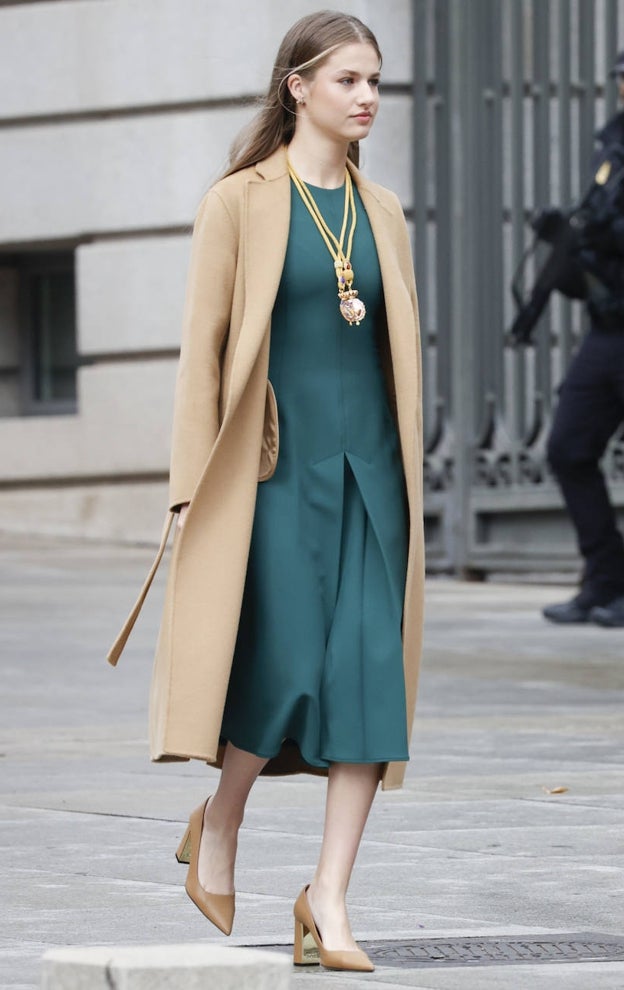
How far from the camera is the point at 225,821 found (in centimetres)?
438

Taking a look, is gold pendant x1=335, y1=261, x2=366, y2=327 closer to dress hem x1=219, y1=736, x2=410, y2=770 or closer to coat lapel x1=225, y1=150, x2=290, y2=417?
coat lapel x1=225, y1=150, x2=290, y2=417

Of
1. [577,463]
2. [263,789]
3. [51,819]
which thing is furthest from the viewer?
[577,463]

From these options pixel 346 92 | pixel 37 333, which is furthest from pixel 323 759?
pixel 37 333

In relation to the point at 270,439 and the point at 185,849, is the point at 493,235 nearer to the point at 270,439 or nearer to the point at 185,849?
the point at 185,849

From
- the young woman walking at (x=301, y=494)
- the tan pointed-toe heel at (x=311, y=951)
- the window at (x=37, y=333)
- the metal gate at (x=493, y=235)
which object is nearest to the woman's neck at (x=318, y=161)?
the young woman walking at (x=301, y=494)

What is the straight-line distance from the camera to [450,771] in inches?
253

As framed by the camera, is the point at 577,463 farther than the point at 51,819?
Yes

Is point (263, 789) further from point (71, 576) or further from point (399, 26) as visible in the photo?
point (399, 26)

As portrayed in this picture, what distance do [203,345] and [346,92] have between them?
0.53m

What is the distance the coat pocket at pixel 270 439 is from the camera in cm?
422

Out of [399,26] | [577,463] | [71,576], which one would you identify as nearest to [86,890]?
[577,463]

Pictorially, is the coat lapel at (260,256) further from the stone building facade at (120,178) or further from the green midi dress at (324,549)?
the stone building facade at (120,178)

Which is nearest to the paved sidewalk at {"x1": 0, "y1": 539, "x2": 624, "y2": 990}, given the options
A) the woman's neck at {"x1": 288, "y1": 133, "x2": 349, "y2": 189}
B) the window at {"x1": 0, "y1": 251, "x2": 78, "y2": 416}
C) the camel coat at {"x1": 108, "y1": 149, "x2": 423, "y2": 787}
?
the camel coat at {"x1": 108, "y1": 149, "x2": 423, "y2": 787}

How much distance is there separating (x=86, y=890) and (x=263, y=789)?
5.18ft
